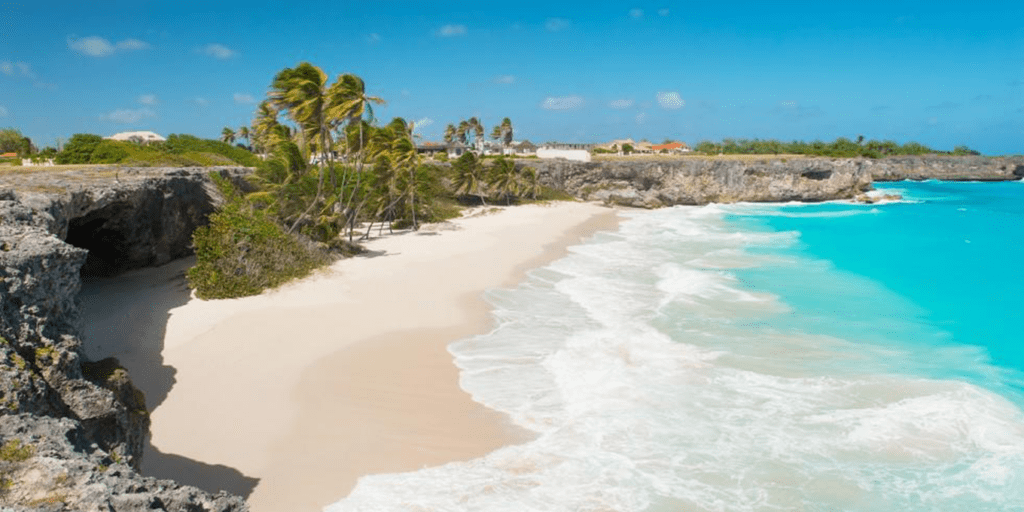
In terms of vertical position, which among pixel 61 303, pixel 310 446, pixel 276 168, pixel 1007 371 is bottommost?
pixel 1007 371

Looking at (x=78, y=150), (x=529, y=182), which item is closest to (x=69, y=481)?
(x=78, y=150)

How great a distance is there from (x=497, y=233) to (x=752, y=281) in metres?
16.3

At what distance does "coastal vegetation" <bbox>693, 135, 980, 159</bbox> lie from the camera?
109938 millimetres

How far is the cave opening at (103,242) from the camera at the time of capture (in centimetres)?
1775

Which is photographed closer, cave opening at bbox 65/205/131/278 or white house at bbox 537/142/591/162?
cave opening at bbox 65/205/131/278

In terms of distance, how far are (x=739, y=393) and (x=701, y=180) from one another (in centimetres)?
6074

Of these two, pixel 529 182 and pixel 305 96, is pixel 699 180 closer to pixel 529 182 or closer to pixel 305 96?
pixel 529 182

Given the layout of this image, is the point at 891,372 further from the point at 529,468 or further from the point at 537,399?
the point at 529,468

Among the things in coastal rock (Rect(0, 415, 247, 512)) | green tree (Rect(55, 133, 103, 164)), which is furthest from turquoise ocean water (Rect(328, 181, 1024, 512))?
green tree (Rect(55, 133, 103, 164))

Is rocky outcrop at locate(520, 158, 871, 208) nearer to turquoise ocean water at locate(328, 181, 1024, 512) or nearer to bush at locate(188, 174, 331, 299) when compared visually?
turquoise ocean water at locate(328, 181, 1024, 512)

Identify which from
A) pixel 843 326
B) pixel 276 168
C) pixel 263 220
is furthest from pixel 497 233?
pixel 843 326

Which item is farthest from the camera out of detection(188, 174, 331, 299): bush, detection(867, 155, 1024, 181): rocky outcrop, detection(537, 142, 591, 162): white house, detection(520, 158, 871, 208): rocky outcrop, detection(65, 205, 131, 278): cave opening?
detection(867, 155, 1024, 181): rocky outcrop

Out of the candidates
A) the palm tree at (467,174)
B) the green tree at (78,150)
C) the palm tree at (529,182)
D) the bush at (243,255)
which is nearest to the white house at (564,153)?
the palm tree at (529,182)

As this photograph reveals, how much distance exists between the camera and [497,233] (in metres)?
37.0
